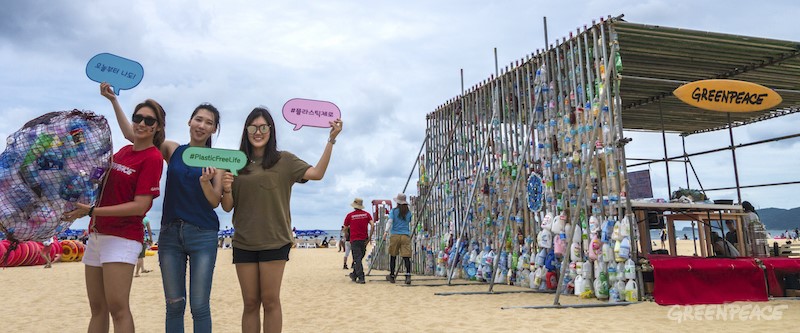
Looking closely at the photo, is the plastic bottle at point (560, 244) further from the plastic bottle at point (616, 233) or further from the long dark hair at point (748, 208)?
the long dark hair at point (748, 208)

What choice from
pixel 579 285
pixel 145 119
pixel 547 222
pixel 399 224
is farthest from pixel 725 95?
pixel 145 119

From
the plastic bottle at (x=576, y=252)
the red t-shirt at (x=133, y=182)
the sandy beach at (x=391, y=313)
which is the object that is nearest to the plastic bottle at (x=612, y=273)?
the sandy beach at (x=391, y=313)

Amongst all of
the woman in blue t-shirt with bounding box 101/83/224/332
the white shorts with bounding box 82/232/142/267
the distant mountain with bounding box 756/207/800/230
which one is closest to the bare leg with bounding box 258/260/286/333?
the woman in blue t-shirt with bounding box 101/83/224/332

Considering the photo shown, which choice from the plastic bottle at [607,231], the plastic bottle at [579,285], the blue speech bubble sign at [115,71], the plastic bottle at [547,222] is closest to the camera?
the blue speech bubble sign at [115,71]

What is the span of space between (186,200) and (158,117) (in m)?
0.46

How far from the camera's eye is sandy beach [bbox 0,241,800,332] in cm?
461

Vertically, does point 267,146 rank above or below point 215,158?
above

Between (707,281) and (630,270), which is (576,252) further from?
(707,281)

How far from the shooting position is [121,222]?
8.04ft

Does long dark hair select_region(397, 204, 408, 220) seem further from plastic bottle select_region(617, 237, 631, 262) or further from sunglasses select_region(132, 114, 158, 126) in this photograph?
sunglasses select_region(132, 114, 158, 126)

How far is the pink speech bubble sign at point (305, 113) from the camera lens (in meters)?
2.95

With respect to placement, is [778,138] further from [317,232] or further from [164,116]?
[317,232]

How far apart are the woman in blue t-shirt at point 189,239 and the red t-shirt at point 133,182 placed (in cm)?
12

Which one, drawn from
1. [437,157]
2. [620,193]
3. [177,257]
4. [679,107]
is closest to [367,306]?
[620,193]
